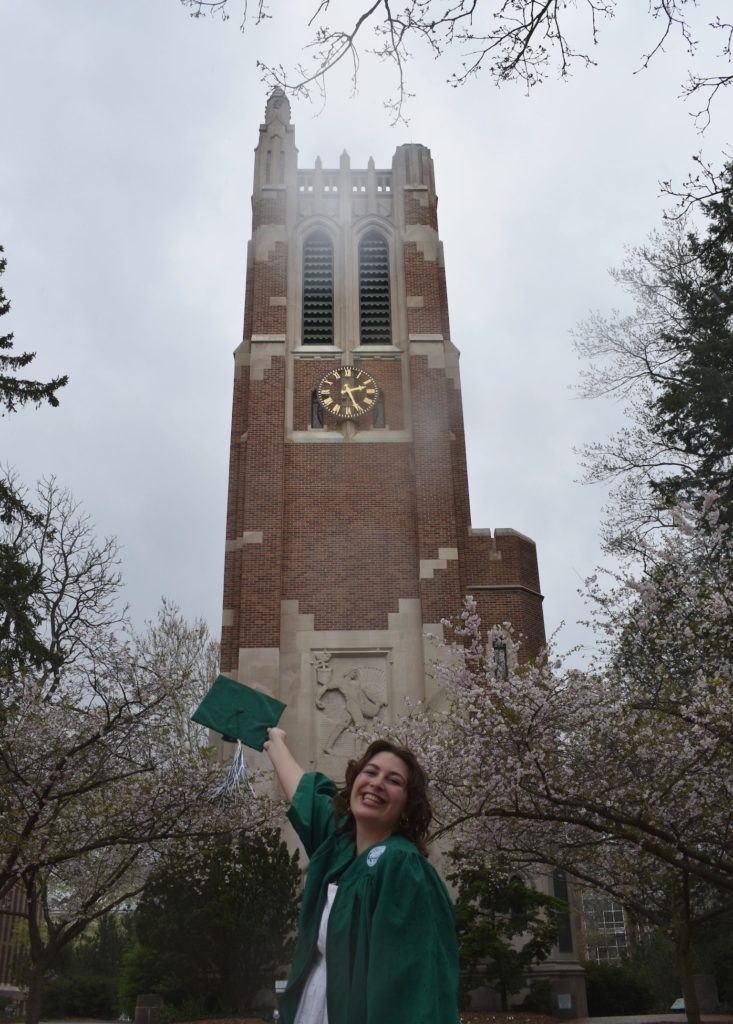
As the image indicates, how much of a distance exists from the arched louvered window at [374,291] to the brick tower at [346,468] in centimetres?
6

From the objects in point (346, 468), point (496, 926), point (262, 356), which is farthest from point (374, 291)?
point (496, 926)

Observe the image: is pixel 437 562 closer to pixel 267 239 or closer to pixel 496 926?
pixel 496 926

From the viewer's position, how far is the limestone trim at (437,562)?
21.9 meters

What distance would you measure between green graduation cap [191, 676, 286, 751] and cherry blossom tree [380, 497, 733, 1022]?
7.01 m

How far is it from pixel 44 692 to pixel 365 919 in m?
Result: 12.7

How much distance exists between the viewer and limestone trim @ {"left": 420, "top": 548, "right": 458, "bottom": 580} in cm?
2188

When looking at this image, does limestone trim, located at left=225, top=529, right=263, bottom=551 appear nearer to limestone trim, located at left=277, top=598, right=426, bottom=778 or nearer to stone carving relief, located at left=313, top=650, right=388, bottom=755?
limestone trim, located at left=277, top=598, right=426, bottom=778

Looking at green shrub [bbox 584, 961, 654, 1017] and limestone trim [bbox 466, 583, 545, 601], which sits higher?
limestone trim [bbox 466, 583, 545, 601]

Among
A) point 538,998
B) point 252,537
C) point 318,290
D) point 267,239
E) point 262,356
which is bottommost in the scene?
point 538,998

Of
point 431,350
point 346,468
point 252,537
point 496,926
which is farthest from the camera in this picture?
point 431,350

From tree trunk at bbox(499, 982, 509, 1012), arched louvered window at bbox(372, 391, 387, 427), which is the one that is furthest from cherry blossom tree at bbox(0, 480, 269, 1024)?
arched louvered window at bbox(372, 391, 387, 427)

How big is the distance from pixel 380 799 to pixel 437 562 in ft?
62.7

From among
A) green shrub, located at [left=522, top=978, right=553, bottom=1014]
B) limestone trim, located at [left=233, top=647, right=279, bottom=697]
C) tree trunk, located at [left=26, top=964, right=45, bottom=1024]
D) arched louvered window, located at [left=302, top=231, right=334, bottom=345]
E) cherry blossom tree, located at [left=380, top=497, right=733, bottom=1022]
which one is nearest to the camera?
cherry blossom tree, located at [left=380, top=497, right=733, bottom=1022]

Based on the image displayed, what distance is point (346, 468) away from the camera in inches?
918
